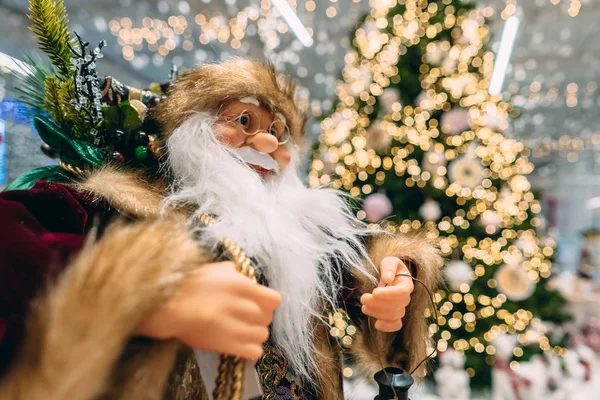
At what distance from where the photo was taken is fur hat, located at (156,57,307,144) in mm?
541

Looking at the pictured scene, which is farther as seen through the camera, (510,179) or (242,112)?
(510,179)

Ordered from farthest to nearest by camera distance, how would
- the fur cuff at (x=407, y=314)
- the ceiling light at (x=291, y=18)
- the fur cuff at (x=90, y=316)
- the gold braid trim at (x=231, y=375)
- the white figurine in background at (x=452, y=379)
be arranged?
the white figurine in background at (x=452, y=379) < the ceiling light at (x=291, y=18) < the fur cuff at (x=407, y=314) < the gold braid trim at (x=231, y=375) < the fur cuff at (x=90, y=316)

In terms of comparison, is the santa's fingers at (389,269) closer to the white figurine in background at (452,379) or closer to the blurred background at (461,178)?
the blurred background at (461,178)

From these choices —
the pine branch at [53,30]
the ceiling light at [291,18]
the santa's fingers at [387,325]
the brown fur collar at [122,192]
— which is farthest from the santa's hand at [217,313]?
the ceiling light at [291,18]

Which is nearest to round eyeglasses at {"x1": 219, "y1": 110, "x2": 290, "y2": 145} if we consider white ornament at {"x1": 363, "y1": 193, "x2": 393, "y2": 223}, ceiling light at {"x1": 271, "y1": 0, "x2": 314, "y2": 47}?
ceiling light at {"x1": 271, "y1": 0, "x2": 314, "y2": 47}

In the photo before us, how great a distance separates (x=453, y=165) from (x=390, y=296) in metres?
0.95

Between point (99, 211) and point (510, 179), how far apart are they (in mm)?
1353

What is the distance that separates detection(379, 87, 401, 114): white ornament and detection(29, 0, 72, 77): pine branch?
107 centimetres

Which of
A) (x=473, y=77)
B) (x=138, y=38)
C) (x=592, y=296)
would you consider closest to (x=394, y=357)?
(x=473, y=77)

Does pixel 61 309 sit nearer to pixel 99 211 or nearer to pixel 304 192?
pixel 99 211

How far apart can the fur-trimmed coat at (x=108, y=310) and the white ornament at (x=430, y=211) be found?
1.03 meters

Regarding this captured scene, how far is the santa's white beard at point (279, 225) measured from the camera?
448 mm

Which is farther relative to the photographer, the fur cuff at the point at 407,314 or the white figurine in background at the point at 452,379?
the white figurine in background at the point at 452,379

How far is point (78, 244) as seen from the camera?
36 cm
